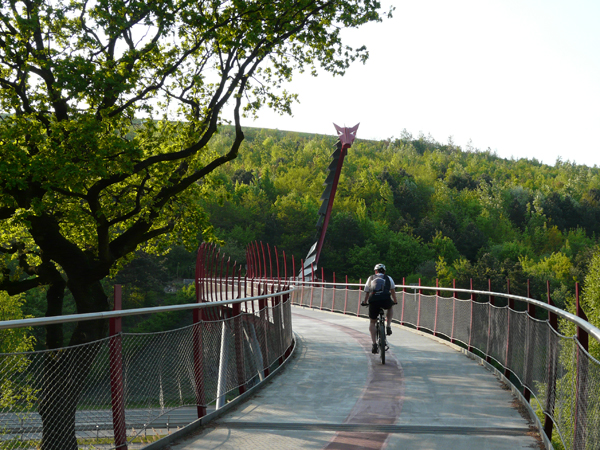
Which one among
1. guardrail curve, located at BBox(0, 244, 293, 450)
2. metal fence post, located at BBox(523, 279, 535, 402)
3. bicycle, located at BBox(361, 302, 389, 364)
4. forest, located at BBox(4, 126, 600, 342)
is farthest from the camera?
forest, located at BBox(4, 126, 600, 342)

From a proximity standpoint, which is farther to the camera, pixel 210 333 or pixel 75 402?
pixel 210 333

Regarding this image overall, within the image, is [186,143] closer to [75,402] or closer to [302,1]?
[302,1]

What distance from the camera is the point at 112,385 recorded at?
5.03 m

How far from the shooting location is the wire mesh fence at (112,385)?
13.2 feet

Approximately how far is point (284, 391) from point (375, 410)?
1787 millimetres

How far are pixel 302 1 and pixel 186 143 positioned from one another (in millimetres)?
5222

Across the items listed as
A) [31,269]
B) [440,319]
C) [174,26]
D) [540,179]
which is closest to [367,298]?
[440,319]

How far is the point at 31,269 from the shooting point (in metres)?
18.6

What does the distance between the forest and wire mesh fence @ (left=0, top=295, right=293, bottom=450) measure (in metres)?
58.3

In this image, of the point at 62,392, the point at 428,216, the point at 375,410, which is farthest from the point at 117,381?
the point at 428,216

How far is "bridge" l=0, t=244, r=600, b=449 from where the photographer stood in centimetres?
424

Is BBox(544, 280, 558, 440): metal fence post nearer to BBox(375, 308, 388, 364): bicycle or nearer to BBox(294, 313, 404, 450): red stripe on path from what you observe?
BBox(294, 313, 404, 450): red stripe on path

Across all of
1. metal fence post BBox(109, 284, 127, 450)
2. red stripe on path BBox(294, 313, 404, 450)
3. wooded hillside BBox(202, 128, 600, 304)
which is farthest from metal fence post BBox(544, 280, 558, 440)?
wooded hillside BBox(202, 128, 600, 304)

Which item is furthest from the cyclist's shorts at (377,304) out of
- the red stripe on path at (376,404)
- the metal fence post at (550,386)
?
the metal fence post at (550,386)
